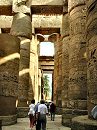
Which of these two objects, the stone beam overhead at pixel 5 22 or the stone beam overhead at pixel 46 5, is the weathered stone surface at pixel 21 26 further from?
the stone beam overhead at pixel 5 22

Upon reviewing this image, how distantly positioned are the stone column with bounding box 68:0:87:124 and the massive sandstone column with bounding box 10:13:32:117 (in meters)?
4.50

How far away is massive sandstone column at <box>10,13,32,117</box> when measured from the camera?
49.0 ft

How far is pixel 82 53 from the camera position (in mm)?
10305

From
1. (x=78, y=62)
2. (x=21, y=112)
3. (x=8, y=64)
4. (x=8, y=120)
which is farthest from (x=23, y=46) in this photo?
(x=8, y=120)

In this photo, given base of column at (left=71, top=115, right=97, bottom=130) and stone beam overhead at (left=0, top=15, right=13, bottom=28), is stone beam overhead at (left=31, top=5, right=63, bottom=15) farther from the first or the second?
base of column at (left=71, top=115, right=97, bottom=130)

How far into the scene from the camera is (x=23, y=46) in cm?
1528

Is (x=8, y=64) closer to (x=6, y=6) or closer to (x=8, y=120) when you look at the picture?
(x=8, y=120)

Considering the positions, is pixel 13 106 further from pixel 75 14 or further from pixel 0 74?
pixel 75 14

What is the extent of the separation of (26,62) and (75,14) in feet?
18.0

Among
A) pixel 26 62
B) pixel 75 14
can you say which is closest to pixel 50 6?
pixel 26 62

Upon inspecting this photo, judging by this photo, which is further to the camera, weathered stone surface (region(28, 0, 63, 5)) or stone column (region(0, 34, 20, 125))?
weathered stone surface (region(28, 0, 63, 5))

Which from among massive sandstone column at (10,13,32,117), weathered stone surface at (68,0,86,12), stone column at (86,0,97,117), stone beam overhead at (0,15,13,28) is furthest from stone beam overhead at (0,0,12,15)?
stone column at (86,0,97,117)

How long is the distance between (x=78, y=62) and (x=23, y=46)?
575 centimetres

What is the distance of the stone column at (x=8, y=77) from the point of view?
393 inches
